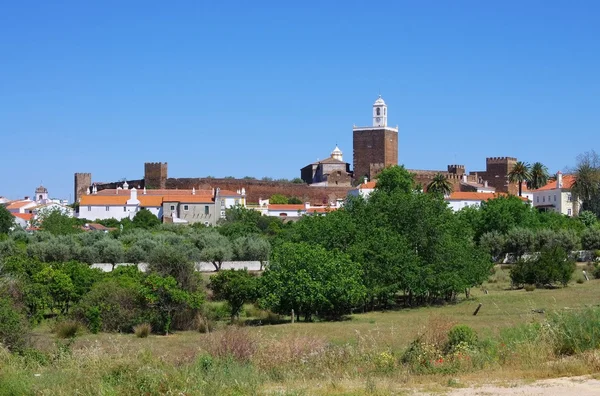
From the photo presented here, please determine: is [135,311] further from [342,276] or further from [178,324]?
[342,276]

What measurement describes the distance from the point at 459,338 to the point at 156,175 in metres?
92.0

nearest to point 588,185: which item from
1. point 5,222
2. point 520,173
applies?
point 520,173

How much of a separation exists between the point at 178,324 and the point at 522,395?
1719 cm

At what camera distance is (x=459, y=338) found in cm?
1314

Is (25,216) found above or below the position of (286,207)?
below

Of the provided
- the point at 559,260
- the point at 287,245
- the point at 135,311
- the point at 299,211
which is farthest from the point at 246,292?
the point at 299,211

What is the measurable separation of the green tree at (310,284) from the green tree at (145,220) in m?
46.1

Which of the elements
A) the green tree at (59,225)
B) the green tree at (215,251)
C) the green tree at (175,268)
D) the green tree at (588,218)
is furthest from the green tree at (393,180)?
the green tree at (175,268)

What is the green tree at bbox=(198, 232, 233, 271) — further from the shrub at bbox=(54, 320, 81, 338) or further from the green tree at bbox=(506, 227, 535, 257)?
the shrub at bbox=(54, 320, 81, 338)

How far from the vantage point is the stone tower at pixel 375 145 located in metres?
103

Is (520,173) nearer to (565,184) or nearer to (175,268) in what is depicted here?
(565,184)

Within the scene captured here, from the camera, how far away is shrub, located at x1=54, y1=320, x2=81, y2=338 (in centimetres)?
2380

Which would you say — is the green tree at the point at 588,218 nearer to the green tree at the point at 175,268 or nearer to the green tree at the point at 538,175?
the green tree at the point at 538,175

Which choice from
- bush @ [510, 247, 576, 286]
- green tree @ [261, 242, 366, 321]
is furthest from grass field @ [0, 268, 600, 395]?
bush @ [510, 247, 576, 286]
